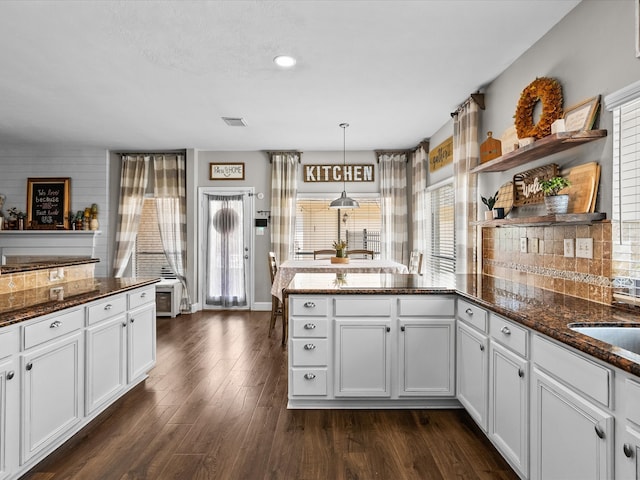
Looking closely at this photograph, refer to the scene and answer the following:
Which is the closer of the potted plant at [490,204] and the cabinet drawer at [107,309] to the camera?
the cabinet drawer at [107,309]

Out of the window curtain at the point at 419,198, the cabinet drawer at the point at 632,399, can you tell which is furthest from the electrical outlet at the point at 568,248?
the window curtain at the point at 419,198

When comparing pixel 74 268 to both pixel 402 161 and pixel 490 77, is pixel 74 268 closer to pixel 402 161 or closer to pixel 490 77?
pixel 490 77

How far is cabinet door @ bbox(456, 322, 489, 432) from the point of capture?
2250 millimetres

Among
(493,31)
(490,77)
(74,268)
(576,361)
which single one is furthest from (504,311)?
(74,268)

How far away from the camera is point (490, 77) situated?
139 inches

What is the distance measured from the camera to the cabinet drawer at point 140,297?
10.0 feet

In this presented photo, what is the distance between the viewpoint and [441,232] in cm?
546

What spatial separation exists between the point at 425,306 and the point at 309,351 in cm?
87

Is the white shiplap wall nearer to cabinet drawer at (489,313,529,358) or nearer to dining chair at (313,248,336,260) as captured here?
dining chair at (313,248,336,260)

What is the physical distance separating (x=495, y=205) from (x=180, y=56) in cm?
288

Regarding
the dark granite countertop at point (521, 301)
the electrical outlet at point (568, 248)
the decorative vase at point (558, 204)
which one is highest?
the decorative vase at point (558, 204)

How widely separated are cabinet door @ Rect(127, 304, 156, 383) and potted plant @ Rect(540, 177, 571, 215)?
3.02 meters

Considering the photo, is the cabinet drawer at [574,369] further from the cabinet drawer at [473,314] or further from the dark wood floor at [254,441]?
the dark wood floor at [254,441]

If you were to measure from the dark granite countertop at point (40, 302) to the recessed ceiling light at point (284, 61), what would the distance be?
2.11 metres
